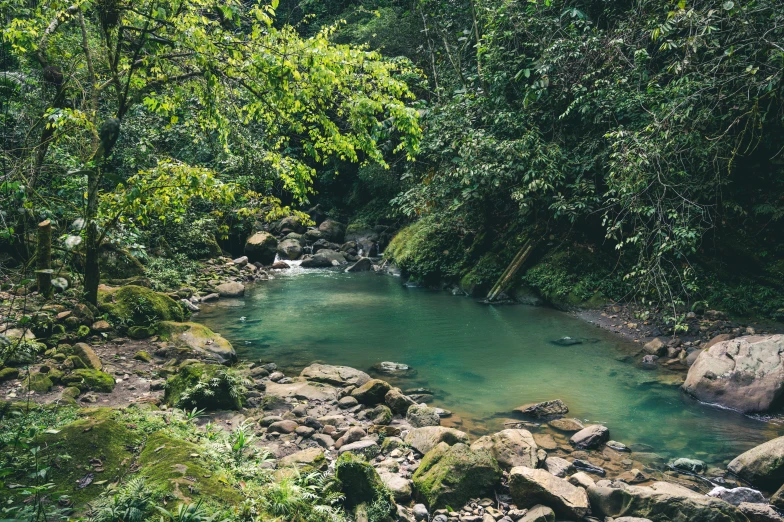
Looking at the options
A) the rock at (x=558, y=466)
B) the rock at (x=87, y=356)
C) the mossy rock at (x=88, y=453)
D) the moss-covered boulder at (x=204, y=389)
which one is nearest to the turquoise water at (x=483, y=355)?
the rock at (x=558, y=466)

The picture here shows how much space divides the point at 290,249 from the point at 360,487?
1764cm

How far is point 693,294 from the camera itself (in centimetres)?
1127

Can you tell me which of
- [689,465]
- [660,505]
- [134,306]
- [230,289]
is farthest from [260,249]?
[660,505]

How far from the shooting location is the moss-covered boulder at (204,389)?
6477 mm

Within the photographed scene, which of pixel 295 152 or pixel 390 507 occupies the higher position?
pixel 295 152

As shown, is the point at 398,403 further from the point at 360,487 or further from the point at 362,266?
the point at 362,266

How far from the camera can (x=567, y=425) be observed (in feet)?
23.3

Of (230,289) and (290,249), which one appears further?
(290,249)

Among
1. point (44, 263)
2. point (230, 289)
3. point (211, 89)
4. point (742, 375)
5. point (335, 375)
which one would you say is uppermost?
point (211, 89)

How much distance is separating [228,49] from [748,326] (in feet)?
34.2

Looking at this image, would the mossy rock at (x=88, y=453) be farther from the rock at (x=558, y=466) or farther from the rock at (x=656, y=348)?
the rock at (x=656, y=348)

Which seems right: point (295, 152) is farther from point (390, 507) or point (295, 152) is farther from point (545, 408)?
point (390, 507)

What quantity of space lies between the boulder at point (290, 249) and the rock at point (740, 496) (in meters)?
17.8

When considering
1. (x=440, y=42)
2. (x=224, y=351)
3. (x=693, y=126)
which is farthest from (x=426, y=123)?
(x=224, y=351)
